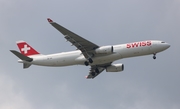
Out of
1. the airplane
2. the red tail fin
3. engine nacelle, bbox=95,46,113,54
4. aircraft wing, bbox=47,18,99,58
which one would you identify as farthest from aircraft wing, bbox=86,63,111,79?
the red tail fin

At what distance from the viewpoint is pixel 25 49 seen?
90188mm

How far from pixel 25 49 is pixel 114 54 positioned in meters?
19.4

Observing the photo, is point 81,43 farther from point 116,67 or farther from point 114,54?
point 116,67

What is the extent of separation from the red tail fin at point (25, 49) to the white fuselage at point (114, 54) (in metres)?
4.39

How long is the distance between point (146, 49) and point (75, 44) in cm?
1239

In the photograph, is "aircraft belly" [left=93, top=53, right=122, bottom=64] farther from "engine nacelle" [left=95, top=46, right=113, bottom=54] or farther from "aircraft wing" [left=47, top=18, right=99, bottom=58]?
"aircraft wing" [left=47, top=18, right=99, bottom=58]

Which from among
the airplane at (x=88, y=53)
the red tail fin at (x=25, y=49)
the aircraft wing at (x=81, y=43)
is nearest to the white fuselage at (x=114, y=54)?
the airplane at (x=88, y=53)

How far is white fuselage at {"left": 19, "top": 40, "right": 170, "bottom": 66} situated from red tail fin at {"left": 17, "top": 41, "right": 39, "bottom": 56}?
14.4 ft

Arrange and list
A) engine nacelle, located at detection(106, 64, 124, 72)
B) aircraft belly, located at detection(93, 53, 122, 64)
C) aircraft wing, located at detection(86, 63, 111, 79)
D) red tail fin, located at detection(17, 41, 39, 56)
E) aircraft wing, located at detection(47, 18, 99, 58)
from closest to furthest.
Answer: aircraft wing, located at detection(47, 18, 99, 58) → aircraft belly, located at detection(93, 53, 122, 64) → red tail fin, located at detection(17, 41, 39, 56) → engine nacelle, located at detection(106, 64, 124, 72) → aircraft wing, located at detection(86, 63, 111, 79)

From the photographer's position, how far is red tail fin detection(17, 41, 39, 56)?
292ft

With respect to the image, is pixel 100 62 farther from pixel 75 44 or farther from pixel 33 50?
pixel 33 50

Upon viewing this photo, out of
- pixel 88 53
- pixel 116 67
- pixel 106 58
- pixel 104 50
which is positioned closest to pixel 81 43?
pixel 88 53

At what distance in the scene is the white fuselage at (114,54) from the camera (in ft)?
262

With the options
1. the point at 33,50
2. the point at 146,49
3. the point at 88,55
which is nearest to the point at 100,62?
the point at 88,55
